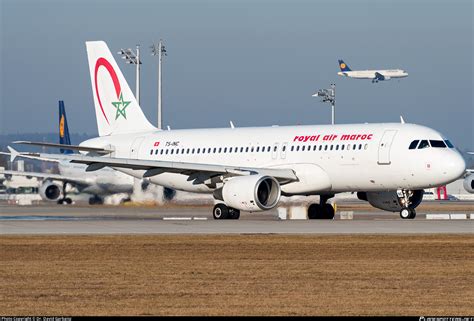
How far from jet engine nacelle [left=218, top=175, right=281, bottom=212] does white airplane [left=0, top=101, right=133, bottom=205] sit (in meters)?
8.32

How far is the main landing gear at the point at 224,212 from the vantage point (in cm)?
4575

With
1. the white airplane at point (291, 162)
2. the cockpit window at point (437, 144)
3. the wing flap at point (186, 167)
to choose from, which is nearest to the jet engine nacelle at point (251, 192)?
the white airplane at point (291, 162)

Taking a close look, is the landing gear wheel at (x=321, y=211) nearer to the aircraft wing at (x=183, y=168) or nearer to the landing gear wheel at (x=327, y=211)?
the landing gear wheel at (x=327, y=211)

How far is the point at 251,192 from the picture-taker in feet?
140

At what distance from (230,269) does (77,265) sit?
3429mm

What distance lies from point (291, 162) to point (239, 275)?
81.7 feet

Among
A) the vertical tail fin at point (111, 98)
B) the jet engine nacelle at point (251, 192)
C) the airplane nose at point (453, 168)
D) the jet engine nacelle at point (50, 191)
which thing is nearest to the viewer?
the airplane nose at point (453, 168)

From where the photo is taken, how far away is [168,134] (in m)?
51.8

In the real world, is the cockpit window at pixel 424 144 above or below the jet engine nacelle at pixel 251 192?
above

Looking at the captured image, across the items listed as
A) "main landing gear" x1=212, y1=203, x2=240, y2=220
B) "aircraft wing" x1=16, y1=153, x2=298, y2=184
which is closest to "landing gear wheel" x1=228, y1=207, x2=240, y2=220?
"main landing gear" x1=212, y1=203, x2=240, y2=220

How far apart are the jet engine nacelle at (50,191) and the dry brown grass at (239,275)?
48092mm

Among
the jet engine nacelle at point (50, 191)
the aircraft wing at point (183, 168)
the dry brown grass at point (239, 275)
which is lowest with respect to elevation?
the jet engine nacelle at point (50, 191)

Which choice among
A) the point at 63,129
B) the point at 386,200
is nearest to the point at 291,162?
the point at 386,200

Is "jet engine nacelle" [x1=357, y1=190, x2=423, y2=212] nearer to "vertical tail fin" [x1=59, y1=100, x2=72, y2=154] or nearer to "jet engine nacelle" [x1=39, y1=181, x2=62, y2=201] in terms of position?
"jet engine nacelle" [x1=39, y1=181, x2=62, y2=201]
